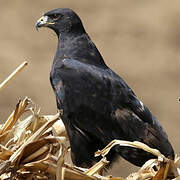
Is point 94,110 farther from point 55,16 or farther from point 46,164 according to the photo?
point 46,164

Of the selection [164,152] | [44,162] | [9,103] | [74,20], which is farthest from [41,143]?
[9,103]

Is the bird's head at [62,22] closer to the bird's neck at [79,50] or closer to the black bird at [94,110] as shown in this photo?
the bird's neck at [79,50]

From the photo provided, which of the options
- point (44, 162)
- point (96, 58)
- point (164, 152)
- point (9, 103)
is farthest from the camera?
point (9, 103)

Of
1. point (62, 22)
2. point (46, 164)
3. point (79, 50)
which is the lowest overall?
point (46, 164)

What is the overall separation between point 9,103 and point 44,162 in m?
6.10

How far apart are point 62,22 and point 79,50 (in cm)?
35

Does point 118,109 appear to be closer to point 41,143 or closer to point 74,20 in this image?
point 74,20

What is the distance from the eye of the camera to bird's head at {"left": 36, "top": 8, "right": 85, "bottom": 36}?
5.12 m

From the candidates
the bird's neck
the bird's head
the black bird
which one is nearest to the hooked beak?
the bird's head

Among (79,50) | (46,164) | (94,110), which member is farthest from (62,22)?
(46,164)

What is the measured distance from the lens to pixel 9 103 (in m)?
8.85

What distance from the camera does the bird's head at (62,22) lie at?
5117mm

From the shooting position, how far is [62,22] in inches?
203

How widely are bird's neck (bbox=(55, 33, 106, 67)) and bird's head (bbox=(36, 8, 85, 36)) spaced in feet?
0.30
